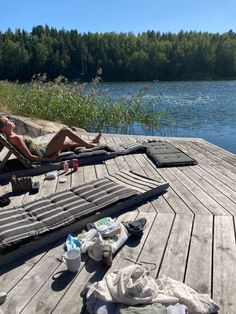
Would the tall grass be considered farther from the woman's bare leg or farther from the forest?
the forest

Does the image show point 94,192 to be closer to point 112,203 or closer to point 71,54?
point 112,203

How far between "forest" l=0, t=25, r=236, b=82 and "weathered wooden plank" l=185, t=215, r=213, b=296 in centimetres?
4883

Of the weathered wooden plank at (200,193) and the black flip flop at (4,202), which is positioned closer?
the weathered wooden plank at (200,193)

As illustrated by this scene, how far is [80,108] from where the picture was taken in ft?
31.5

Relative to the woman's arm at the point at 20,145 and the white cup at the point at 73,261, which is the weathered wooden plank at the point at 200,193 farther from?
the woman's arm at the point at 20,145

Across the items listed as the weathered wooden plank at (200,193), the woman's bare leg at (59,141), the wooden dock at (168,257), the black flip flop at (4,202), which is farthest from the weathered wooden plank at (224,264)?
the woman's bare leg at (59,141)

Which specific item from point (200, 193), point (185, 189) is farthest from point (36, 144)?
point (200, 193)

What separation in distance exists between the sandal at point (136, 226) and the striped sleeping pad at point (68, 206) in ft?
1.26

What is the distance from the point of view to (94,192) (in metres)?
3.90

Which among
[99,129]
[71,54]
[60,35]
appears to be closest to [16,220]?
[99,129]

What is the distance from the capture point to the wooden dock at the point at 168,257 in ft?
7.86

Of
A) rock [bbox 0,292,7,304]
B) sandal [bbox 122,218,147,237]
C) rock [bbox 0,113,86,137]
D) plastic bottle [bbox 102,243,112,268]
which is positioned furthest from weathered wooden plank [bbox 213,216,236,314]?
rock [bbox 0,113,86,137]

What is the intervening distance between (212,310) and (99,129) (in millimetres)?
8075

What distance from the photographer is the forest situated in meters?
51.5
